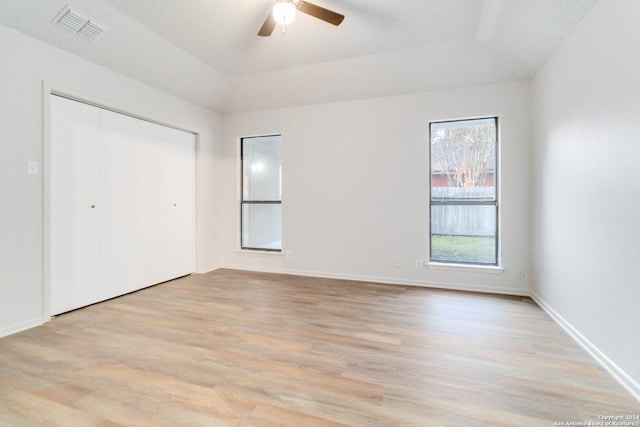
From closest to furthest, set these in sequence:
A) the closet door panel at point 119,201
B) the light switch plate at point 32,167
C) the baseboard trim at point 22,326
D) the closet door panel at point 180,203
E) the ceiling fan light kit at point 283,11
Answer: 1. the ceiling fan light kit at point 283,11
2. the baseboard trim at point 22,326
3. the light switch plate at point 32,167
4. the closet door panel at point 119,201
5. the closet door panel at point 180,203

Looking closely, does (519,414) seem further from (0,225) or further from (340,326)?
(0,225)

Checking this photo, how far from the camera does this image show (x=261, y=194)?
4797 mm

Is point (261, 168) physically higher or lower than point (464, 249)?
higher

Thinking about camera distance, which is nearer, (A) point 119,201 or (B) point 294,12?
(B) point 294,12

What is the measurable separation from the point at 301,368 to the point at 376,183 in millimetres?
2781

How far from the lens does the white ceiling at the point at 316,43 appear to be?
2.48 meters

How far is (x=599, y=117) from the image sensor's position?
2.01 metres

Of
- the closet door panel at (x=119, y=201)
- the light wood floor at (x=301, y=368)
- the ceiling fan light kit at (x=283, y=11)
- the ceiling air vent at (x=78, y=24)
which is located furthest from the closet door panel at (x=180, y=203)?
the ceiling fan light kit at (x=283, y=11)

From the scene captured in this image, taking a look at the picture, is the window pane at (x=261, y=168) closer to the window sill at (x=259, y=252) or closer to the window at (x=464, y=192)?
the window sill at (x=259, y=252)

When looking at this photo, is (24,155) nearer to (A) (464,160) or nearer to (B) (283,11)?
(B) (283,11)

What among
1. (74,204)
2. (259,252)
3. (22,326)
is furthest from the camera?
(259,252)

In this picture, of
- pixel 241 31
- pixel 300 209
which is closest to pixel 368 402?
pixel 300 209

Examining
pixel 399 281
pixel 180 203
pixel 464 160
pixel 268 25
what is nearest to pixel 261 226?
pixel 180 203

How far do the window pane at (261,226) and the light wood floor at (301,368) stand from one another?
5.79ft
